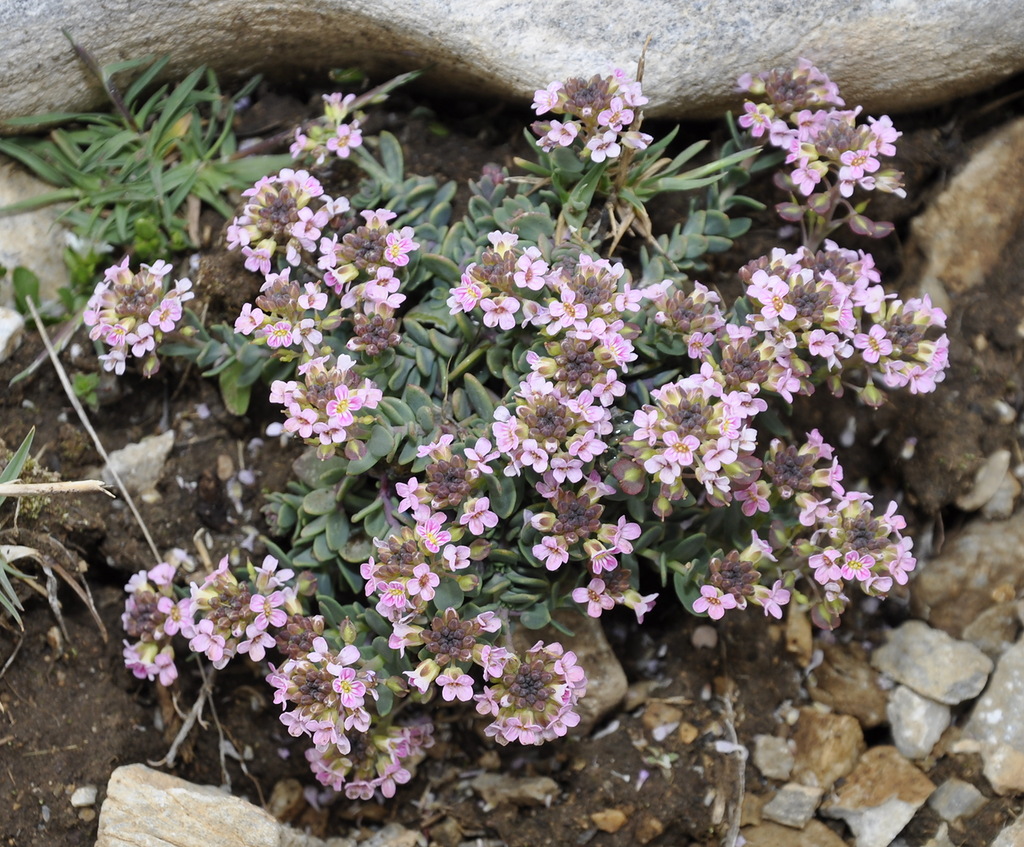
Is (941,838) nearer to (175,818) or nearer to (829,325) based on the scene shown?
(829,325)

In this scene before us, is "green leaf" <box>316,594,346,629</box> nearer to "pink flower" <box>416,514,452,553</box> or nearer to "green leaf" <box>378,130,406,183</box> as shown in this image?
"pink flower" <box>416,514,452,553</box>

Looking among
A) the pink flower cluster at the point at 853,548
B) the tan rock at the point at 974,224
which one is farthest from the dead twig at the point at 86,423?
the tan rock at the point at 974,224

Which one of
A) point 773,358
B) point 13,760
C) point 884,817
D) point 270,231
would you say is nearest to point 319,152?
point 270,231

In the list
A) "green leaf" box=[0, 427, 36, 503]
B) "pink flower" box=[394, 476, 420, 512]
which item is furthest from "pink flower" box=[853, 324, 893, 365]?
"green leaf" box=[0, 427, 36, 503]

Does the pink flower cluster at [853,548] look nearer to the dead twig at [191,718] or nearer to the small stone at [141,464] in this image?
the dead twig at [191,718]

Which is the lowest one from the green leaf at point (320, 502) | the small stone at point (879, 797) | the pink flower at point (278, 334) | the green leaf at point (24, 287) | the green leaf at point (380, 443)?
the small stone at point (879, 797)

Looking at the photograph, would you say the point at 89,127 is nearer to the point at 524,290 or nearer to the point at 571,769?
the point at 524,290
